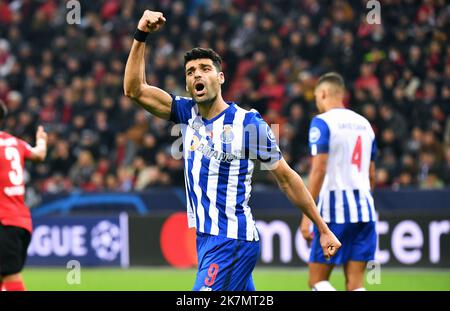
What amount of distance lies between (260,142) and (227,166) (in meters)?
0.26

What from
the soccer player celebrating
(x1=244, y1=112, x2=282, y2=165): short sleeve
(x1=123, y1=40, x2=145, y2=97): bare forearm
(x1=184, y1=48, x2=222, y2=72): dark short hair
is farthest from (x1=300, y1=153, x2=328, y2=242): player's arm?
(x1=123, y1=40, x2=145, y2=97): bare forearm

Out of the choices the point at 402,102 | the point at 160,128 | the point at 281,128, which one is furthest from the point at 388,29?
the point at 160,128

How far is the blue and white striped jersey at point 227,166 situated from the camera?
5480 millimetres

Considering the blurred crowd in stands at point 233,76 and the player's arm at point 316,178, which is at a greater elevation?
the blurred crowd in stands at point 233,76

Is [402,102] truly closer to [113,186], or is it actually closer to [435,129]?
[435,129]

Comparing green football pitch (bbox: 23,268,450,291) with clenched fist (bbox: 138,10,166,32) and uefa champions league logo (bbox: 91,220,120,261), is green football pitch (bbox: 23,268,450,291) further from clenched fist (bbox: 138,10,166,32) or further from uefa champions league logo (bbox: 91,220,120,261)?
clenched fist (bbox: 138,10,166,32)

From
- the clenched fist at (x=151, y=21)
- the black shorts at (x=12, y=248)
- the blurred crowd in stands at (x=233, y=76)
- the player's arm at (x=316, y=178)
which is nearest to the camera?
the clenched fist at (x=151, y=21)

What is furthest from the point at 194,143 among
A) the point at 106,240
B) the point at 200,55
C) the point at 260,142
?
the point at 106,240

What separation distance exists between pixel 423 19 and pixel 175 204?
18.9 ft

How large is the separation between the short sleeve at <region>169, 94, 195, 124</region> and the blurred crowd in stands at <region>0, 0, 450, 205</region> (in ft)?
25.3

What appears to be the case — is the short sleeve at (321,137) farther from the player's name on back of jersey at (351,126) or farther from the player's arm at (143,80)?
the player's arm at (143,80)

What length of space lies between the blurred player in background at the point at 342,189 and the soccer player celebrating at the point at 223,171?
1904 millimetres

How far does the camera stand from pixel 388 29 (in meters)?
15.7

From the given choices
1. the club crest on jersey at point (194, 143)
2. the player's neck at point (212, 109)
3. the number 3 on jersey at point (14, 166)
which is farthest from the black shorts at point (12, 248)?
the player's neck at point (212, 109)
